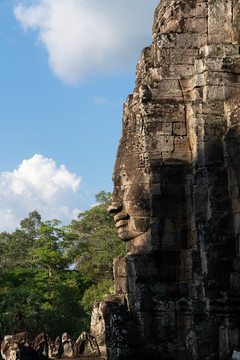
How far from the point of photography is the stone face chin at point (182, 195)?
8312mm

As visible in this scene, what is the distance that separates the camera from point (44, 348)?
956cm

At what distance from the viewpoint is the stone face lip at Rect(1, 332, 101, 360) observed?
29.2ft

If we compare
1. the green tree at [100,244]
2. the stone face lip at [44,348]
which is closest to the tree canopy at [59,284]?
the green tree at [100,244]

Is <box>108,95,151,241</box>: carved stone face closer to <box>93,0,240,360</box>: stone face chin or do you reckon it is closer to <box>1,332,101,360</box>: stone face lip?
<box>93,0,240,360</box>: stone face chin

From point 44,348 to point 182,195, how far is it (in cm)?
398

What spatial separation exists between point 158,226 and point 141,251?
564 mm

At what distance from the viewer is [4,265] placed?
142 ft

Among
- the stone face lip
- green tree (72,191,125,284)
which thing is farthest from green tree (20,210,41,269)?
the stone face lip

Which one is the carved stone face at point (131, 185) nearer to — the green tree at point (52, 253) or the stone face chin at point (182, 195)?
the stone face chin at point (182, 195)

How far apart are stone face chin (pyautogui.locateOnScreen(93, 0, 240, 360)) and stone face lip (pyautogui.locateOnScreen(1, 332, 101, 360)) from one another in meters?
1.16

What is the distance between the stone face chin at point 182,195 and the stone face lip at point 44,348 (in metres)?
1.16

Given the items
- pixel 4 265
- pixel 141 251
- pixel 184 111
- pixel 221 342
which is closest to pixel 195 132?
pixel 184 111

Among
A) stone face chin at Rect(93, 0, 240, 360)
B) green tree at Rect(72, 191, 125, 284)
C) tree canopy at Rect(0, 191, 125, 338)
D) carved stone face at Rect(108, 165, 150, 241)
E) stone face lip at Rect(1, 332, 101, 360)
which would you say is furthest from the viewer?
green tree at Rect(72, 191, 125, 284)

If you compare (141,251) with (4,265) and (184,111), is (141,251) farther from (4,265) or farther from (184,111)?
(4,265)
